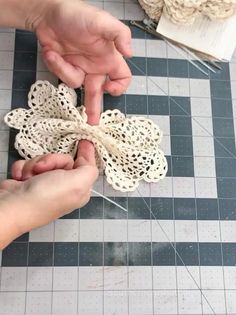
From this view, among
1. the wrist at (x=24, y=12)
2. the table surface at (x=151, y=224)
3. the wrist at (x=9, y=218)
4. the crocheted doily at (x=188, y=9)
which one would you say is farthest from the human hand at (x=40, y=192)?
the crocheted doily at (x=188, y=9)

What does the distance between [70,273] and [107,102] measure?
1.15 feet

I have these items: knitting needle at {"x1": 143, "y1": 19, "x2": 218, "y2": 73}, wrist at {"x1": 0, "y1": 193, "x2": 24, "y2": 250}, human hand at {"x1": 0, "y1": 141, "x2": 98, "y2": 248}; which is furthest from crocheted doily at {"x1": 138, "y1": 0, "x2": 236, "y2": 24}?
wrist at {"x1": 0, "y1": 193, "x2": 24, "y2": 250}

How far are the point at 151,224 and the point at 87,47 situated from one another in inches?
14.1

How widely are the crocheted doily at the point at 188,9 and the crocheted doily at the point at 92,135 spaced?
0.77 feet

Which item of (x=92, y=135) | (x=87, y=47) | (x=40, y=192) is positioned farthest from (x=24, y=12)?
(x=40, y=192)

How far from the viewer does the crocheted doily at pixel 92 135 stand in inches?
31.3

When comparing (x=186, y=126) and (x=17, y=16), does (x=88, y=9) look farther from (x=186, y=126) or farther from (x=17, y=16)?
(x=186, y=126)

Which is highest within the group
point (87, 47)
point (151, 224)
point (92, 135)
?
point (87, 47)

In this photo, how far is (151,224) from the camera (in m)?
0.81

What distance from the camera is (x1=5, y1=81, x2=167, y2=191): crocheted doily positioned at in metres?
0.79

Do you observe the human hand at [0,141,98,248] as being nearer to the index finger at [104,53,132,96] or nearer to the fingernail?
the fingernail

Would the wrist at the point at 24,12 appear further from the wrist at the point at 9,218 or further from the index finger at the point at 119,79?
the wrist at the point at 9,218

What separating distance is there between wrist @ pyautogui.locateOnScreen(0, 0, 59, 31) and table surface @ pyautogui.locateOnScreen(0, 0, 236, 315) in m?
0.08

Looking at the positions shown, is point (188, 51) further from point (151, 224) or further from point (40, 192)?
point (40, 192)
